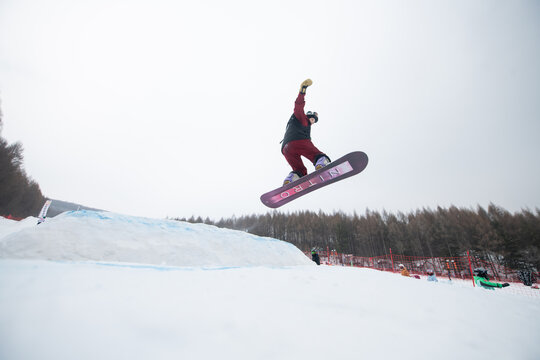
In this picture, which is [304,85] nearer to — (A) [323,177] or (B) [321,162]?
(B) [321,162]

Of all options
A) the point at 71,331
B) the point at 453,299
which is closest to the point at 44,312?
the point at 71,331

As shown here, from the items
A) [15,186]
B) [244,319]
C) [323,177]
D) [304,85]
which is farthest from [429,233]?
[15,186]

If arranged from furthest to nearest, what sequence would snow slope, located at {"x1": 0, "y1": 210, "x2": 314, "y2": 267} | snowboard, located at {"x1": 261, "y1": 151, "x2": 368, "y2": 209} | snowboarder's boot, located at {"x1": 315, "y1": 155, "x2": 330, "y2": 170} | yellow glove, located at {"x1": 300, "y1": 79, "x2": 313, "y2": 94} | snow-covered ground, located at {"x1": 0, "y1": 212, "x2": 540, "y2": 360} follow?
A: 1. snowboarder's boot, located at {"x1": 315, "y1": 155, "x2": 330, "y2": 170}
2. snowboard, located at {"x1": 261, "y1": 151, "x2": 368, "y2": 209}
3. yellow glove, located at {"x1": 300, "y1": 79, "x2": 313, "y2": 94}
4. snow slope, located at {"x1": 0, "y1": 210, "x2": 314, "y2": 267}
5. snow-covered ground, located at {"x1": 0, "y1": 212, "x2": 540, "y2": 360}

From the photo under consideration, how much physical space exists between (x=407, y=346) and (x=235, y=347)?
107 cm

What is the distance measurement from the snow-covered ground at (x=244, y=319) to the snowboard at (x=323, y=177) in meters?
2.57

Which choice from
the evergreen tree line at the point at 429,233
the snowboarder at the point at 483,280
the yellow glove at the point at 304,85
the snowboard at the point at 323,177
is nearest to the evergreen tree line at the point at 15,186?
the snowboard at the point at 323,177

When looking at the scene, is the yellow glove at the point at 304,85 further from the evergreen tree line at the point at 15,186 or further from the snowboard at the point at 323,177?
the evergreen tree line at the point at 15,186

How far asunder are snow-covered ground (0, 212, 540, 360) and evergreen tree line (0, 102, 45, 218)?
3223cm

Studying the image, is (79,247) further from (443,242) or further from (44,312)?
(443,242)

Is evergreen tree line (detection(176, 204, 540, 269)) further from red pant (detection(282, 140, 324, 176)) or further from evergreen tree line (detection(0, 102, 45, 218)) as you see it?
evergreen tree line (detection(0, 102, 45, 218))

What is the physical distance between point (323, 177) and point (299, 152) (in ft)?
2.71

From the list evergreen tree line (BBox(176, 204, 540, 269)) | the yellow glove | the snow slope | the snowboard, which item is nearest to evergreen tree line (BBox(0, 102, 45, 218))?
the snow slope

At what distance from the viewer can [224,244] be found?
4.67 m

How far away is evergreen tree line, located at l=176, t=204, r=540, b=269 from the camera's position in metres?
23.3
